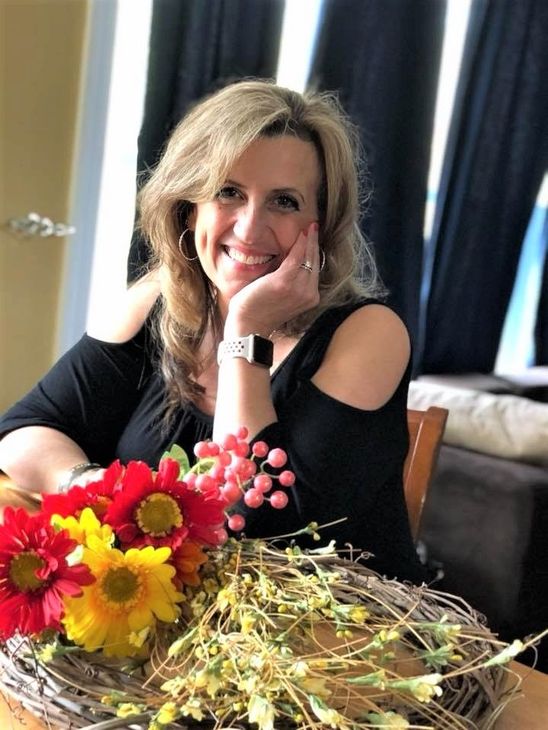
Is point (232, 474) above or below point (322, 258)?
below

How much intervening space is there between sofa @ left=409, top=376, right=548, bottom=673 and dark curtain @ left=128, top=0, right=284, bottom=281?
105 centimetres

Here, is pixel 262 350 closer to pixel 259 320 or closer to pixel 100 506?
pixel 259 320

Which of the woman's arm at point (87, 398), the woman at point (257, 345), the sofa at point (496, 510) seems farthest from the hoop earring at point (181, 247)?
the sofa at point (496, 510)

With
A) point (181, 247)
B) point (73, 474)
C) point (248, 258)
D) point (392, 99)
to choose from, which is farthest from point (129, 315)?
point (392, 99)

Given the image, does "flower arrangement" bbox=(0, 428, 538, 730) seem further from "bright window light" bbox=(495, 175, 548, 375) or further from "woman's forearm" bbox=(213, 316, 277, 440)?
"bright window light" bbox=(495, 175, 548, 375)

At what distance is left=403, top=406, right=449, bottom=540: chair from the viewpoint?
151 cm

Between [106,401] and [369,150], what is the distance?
216 cm

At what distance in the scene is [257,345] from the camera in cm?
120

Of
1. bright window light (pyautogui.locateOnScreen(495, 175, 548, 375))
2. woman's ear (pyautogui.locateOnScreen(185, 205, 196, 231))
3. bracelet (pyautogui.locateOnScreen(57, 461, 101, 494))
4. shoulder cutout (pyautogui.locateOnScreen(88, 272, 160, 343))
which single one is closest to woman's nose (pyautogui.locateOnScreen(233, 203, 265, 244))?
woman's ear (pyautogui.locateOnScreen(185, 205, 196, 231))

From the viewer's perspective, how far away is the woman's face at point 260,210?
1345mm

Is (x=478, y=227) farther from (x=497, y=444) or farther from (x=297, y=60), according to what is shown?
(x=497, y=444)

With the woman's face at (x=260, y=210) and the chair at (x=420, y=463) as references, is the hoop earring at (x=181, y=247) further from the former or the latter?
the chair at (x=420, y=463)

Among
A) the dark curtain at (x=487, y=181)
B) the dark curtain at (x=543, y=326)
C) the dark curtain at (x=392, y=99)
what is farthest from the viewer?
the dark curtain at (x=543, y=326)

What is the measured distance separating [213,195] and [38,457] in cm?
50
